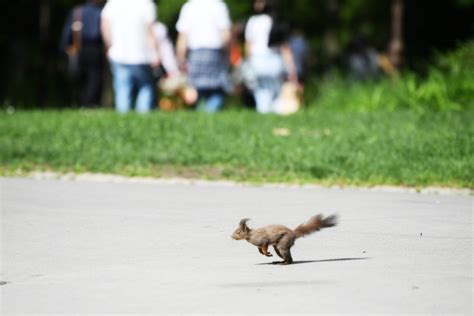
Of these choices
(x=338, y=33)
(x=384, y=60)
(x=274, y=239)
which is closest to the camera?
(x=274, y=239)

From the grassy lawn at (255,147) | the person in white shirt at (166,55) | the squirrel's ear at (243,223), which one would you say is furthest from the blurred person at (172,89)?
the squirrel's ear at (243,223)

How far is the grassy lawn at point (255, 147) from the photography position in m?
11.8

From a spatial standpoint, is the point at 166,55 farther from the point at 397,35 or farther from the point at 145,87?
the point at 397,35

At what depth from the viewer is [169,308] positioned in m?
6.07

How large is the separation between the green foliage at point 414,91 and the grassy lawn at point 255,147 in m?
2.58

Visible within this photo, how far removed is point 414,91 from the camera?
19172 millimetres

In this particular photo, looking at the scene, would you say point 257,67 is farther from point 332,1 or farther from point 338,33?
point 338,33

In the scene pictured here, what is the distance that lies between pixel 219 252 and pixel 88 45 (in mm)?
11440

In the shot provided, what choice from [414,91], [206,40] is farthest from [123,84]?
[414,91]

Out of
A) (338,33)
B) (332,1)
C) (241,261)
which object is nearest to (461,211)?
(241,261)

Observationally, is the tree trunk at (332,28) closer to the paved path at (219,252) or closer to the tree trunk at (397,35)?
the tree trunk at (397,35)

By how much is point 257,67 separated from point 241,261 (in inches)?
441

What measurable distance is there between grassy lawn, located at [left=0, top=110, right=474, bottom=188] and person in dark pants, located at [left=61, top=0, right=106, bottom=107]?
2.64m

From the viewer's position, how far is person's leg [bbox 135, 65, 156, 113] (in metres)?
17.0
